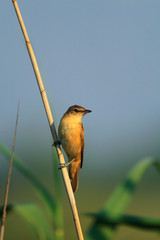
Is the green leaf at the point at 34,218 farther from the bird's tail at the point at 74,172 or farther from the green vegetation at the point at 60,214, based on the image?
the bird's tail at the point at 74,172

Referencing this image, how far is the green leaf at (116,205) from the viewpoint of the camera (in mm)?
2271

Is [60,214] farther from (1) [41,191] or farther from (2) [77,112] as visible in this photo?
(2) [77,112]

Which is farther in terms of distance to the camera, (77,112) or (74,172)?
(74,172)

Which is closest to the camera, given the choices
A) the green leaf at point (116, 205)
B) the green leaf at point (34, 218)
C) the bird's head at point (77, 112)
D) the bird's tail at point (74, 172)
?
the green leaf at point (34, 218)

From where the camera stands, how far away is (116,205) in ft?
7.62

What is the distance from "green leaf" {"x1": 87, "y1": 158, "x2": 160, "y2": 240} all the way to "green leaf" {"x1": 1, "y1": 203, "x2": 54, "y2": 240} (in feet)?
1.08

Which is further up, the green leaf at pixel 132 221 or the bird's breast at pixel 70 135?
the bird's breast at pixel 70 135

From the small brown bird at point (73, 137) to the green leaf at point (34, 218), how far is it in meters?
1.39

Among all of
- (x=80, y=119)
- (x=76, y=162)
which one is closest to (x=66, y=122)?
(x=80, y=119)

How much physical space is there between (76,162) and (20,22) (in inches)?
89.1

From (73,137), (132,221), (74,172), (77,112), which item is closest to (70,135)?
(73,137)

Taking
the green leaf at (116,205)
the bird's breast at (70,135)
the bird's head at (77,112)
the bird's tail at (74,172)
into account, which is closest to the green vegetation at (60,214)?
the green leaf at (116,205)

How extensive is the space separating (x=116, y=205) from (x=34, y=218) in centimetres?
61

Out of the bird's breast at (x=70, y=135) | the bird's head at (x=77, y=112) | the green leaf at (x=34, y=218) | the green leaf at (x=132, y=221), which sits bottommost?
the green leaf at (x=132, y=221)
